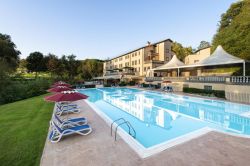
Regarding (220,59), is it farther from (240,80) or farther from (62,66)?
(62,66)

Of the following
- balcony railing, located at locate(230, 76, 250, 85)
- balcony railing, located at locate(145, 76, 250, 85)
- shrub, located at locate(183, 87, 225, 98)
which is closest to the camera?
balcony railing, located at locate(230, 76, 250, 85)

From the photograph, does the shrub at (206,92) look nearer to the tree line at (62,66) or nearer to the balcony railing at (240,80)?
the balcony railing at (240,80)

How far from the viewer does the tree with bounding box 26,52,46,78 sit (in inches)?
2013

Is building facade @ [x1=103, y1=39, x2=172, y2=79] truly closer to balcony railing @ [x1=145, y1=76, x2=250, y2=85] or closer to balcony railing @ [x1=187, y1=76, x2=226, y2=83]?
balcony railing @ [x1=145, y1=76, x2=250, y2=85]

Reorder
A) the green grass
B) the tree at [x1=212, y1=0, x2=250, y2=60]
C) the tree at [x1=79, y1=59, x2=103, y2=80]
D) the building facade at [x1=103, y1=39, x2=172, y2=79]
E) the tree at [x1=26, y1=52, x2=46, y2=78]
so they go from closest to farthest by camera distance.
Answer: the green grass < the tree at [x1=212, y1=0, x2=250, y2=60] < the building facade at [x1=103, y1=39, x2=172, y2=79] < the tree at [x1=26, y1=52, x2=46, y2=78] < the tree at [x1=79, y1=59, x2=103, y2=80]

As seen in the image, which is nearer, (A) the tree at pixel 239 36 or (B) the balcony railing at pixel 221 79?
(B) the balcony railing at pixel 221 79

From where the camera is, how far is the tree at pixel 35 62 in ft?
168

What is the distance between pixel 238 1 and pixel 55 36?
39.5m

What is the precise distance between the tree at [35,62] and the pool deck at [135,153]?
55621 millimetres

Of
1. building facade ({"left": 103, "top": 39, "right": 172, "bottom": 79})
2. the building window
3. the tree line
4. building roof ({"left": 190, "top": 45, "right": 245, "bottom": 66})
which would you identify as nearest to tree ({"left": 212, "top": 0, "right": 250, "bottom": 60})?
building roof ({"left": 190, "top": 45, "right": 245, "bottom": 66})

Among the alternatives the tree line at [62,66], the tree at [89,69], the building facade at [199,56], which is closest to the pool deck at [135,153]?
the building facade at [199,56]

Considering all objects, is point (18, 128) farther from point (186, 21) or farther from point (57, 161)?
point (186, 21)

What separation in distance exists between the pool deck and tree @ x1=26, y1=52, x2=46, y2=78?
5562 centimetres

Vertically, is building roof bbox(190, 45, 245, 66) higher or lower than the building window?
higher
